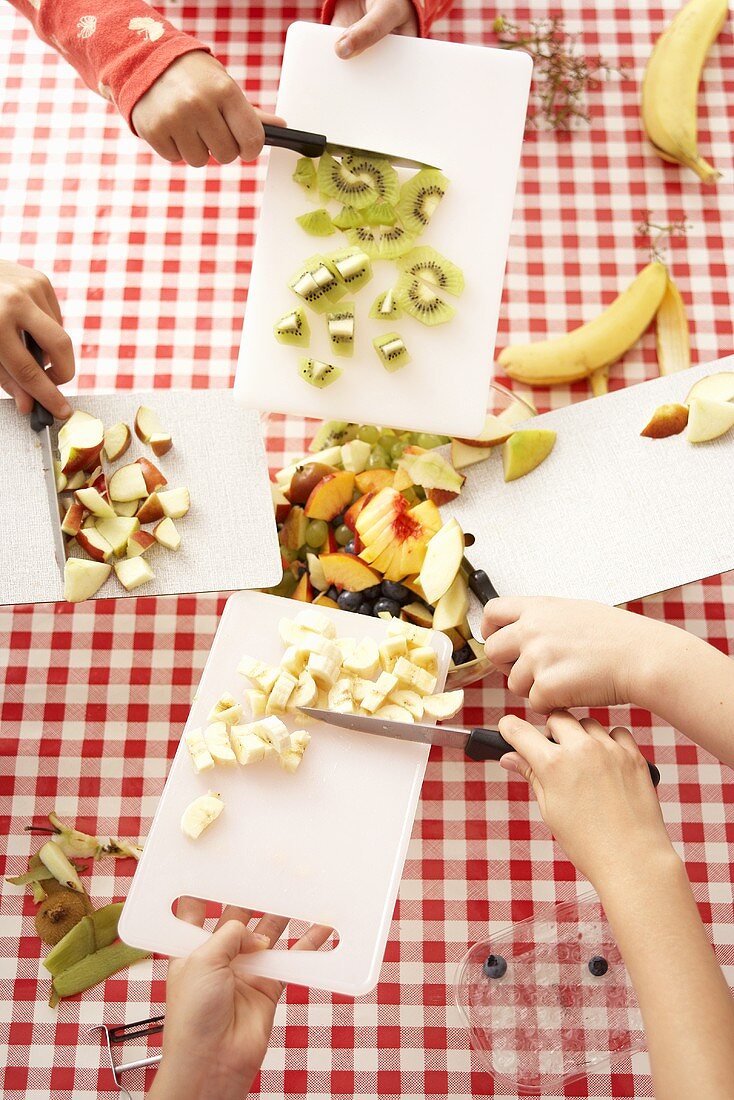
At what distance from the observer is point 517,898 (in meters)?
1.49

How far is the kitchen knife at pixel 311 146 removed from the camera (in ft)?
4.58

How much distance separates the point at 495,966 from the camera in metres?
1.41

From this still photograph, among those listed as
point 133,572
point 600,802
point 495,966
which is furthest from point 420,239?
point 495,966

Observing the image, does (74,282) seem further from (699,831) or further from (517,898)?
(699,831)

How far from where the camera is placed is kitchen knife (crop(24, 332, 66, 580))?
1.34 meters

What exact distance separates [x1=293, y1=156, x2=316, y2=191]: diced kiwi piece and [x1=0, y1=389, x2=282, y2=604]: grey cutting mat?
35cm

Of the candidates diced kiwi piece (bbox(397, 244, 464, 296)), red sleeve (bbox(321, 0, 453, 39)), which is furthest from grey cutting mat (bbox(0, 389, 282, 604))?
red sleeve (bbox(321, 0, 453, 39))

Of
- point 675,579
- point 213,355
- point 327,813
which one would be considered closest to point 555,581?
point 675,579

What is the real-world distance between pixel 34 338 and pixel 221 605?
55cm

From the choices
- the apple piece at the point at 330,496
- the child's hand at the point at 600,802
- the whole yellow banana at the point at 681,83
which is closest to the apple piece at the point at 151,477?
the apple piece at the point at 330,496

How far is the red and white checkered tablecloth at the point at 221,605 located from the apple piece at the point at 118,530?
15 cm

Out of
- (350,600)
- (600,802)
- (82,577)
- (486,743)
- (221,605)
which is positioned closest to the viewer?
(600,802)

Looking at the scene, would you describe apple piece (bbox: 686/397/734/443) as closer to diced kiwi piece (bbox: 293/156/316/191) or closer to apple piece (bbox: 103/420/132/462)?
diced kiwi piece (bbox: 293/156/316/191)

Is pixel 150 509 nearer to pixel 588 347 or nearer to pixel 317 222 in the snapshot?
pixel 317 222
